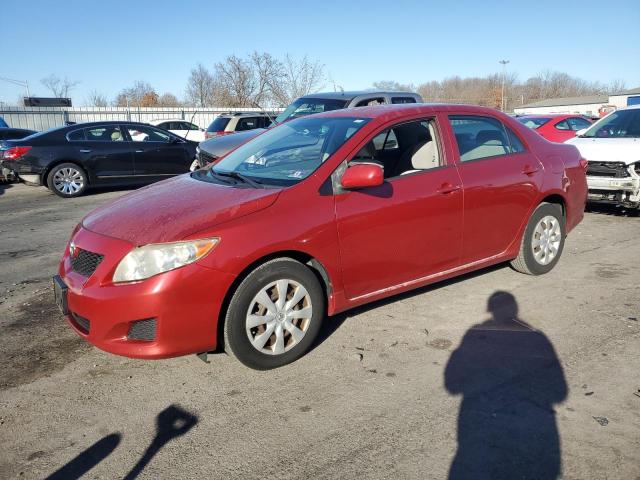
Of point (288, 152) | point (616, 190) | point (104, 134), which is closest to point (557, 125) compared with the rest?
point (616, 190)

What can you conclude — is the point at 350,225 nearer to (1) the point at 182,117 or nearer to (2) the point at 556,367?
(2) the point at 556,367

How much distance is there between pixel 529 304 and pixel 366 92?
5.97m

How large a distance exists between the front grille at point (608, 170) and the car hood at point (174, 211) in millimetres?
6155

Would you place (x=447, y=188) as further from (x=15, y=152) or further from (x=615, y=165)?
(x=15, y=152)

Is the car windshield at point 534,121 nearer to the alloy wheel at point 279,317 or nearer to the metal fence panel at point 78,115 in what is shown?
the alloy wheel at point 279,317

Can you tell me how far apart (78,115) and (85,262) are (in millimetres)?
31237

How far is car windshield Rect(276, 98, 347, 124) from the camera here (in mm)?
9516

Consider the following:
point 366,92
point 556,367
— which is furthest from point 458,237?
point 366,92

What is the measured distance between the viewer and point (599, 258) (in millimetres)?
6164

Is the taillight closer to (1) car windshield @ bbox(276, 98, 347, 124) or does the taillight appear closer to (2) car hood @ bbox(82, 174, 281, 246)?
(1) car windshield @ bbox(276, 98, 347, 124)

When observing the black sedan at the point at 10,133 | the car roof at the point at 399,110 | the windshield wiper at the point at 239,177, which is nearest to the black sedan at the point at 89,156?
the black sedan at the point at 10,133

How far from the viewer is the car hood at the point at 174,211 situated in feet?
11.0

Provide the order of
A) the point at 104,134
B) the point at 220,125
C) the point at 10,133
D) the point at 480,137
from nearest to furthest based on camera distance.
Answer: the point at 480,137 → the point at 104,134 → the point at 10,133 → the point at 220,125

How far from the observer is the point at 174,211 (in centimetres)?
359
